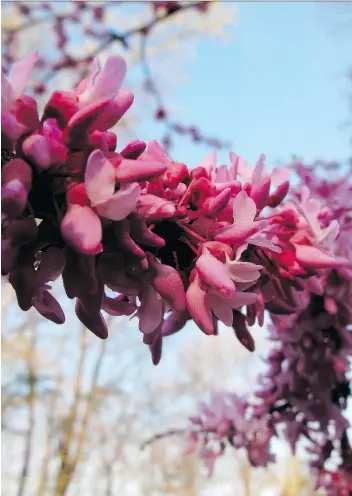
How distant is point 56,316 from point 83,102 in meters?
0.15

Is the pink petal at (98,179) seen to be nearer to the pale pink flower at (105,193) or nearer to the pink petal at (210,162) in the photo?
the pale pink flower at (105,193)

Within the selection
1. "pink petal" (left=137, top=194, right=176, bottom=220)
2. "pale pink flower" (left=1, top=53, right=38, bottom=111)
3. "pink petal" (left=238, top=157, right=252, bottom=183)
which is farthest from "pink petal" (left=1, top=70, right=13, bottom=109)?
"pink petal" (left=238, top=157, right=252, bottom=183)

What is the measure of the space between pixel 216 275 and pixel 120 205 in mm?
80

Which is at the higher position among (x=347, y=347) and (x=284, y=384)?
(x=347, y=347)

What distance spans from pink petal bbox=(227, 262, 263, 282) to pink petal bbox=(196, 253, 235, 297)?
10 millimetres

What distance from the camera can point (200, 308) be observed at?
36 cm

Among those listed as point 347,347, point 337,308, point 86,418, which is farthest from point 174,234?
point 86,418

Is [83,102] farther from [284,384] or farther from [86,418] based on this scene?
[86,418]

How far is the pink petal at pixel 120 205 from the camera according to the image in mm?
321

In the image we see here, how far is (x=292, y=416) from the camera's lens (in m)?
0.86

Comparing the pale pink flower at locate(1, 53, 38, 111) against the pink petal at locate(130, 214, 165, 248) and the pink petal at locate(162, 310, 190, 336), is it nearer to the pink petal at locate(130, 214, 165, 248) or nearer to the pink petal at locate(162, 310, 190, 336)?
the pink petal at locate(130, 214, 165, 248)

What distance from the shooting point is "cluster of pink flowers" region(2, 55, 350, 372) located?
32 cm

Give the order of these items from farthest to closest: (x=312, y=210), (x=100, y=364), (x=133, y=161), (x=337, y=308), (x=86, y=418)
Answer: (x=100, y=364) → (x=86, y=418) → (x=337, y=308) → (x=312, y=210) → (x=133, y=161)

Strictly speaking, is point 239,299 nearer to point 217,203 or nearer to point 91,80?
point 217,203
